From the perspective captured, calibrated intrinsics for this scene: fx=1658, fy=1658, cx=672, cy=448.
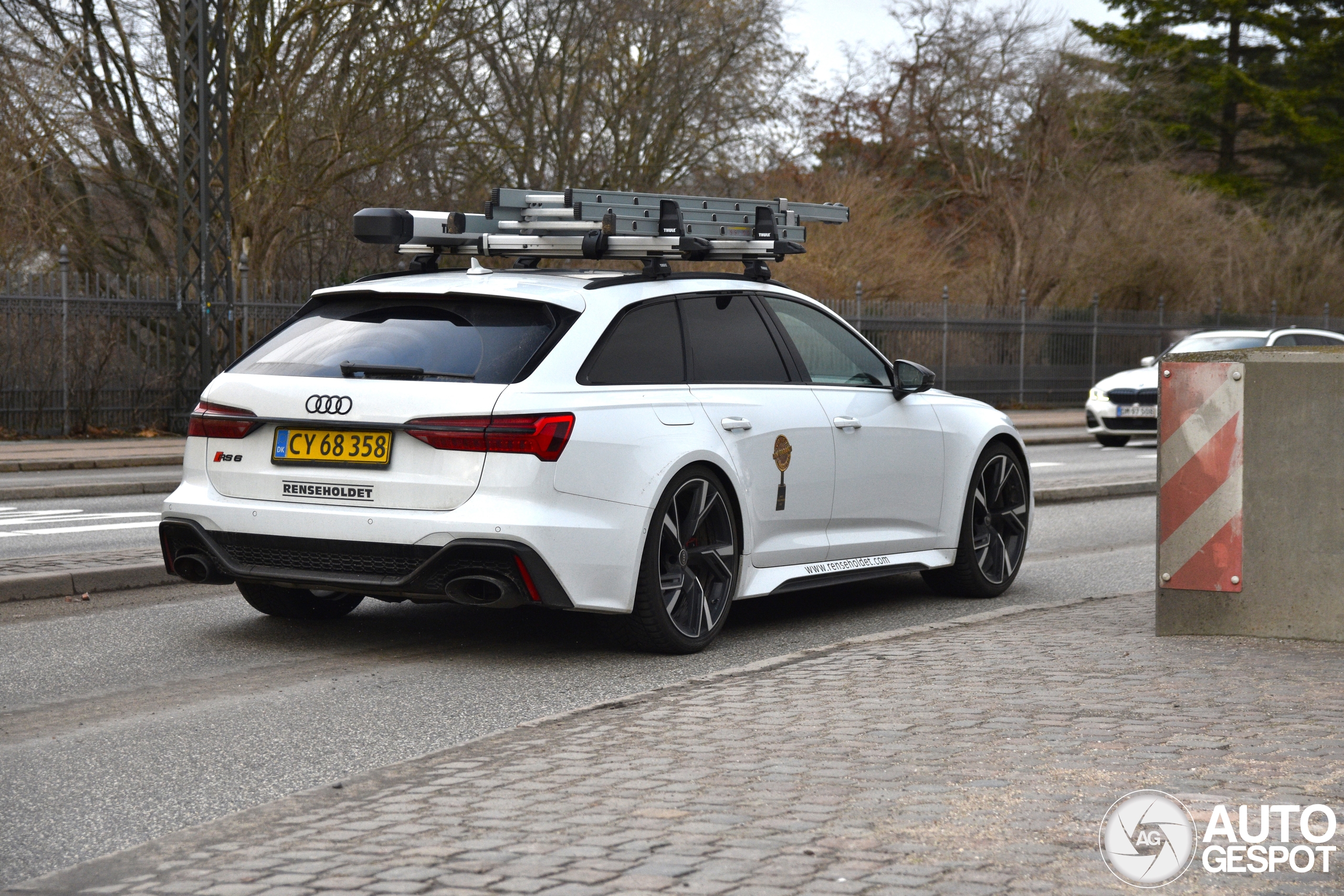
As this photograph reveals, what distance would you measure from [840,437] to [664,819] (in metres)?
3.87

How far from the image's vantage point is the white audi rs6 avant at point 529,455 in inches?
251

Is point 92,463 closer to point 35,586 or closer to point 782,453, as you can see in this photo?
point 35,586

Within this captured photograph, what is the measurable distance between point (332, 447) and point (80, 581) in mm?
2457

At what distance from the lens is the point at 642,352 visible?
23.1ft

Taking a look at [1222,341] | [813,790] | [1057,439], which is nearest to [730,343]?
[813,790]

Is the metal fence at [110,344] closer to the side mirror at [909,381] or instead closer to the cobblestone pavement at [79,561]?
the cobblestone pavement at [79,561]

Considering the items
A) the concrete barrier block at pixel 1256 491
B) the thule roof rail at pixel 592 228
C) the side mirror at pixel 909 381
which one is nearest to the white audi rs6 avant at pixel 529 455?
the thule roof rail at pixel 592 228

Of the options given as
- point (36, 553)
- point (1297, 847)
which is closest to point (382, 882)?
point (1297, 847)

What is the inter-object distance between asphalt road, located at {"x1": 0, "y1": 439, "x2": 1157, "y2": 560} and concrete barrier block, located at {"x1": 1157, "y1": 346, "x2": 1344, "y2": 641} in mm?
4826

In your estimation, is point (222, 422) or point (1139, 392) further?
point (1139, 392)

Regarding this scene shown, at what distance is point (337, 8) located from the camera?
27656 millimetres

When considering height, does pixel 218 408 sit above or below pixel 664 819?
above

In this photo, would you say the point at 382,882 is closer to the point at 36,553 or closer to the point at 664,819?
the point at 664,819

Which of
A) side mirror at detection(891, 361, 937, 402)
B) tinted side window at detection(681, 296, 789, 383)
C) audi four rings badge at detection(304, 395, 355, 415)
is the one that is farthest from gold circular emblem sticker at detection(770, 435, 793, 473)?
audi four rings badge at detection(304, 395, 355, 415)
